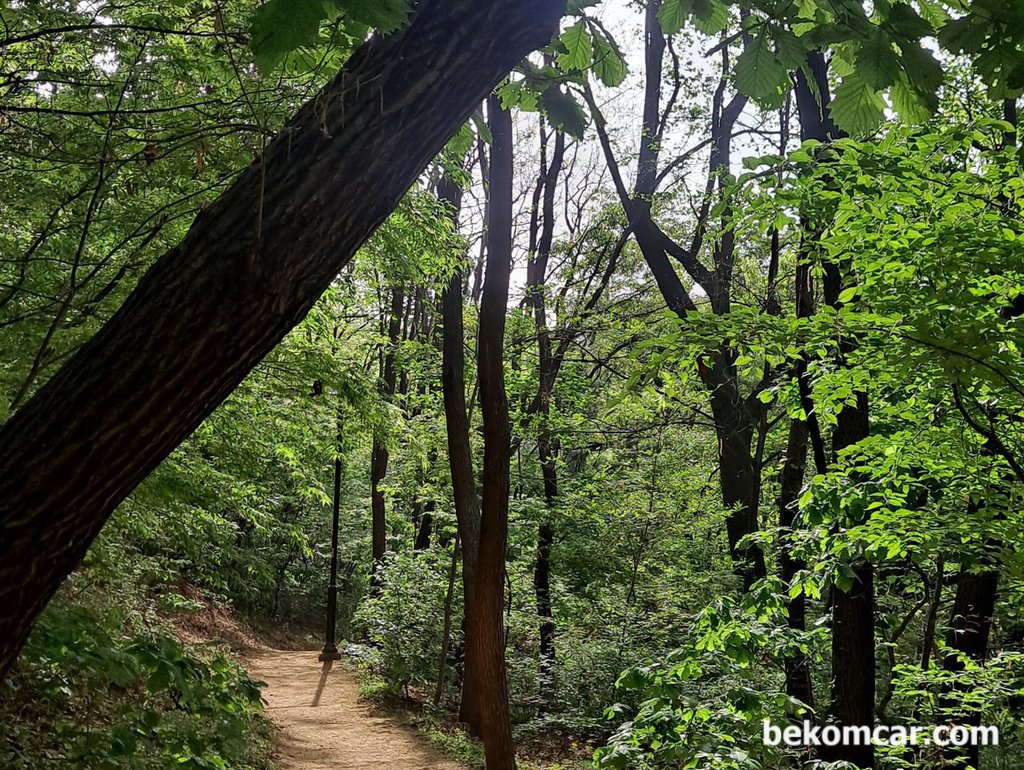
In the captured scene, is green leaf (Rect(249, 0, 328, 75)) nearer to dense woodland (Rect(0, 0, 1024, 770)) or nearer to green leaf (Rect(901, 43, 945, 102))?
dense woodland (Rect(0, 0, 1024, 770))

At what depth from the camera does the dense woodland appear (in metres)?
1.52

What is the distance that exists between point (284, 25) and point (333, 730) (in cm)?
1039

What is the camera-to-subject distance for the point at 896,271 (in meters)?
3.60

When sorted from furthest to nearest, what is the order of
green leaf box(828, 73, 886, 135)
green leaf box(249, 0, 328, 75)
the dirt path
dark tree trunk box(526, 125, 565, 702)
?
dark tree trunk box(526, 125, 565, 702)
the dirt path
green leaf box(828, 73, 886, 135)
green leaf box(249, 0, 328, 75)

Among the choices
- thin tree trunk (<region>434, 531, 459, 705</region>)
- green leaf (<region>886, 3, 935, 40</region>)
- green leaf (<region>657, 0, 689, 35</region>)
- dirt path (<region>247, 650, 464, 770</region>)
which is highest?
green leaf (<region>657, 0, 689, 35</region>)

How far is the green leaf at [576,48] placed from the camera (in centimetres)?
195

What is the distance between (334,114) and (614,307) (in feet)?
40.4

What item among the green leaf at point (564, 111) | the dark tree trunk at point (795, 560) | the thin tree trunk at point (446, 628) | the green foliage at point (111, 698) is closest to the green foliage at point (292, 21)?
the green leaf at point (564, 111)

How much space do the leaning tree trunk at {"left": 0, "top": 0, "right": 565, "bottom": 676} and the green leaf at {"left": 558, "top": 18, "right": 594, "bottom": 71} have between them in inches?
13.4

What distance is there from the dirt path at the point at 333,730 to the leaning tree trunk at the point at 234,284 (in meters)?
5.78

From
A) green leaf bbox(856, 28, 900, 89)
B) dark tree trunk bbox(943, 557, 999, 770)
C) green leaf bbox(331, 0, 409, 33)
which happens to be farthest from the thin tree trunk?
green leaf bbox(331, 0, 409, 33)

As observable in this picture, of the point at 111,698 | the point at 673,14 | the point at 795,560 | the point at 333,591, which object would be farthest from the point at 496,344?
the point at 333,591

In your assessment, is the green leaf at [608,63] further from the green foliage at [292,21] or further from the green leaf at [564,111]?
the green foliage at [292,21]

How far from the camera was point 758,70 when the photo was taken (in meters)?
1.74
